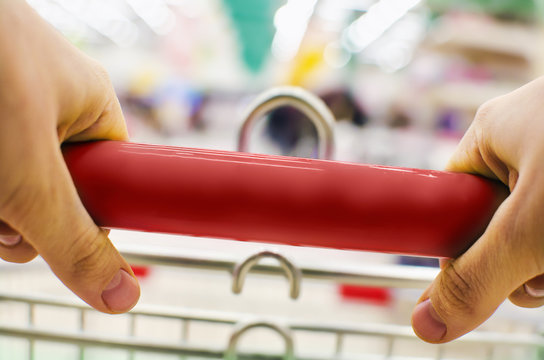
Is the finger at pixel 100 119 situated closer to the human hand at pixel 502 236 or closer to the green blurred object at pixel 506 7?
the human hand at pixel 502 236

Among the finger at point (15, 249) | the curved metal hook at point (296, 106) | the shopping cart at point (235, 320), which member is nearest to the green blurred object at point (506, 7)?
the shopping cart at point (235, 320)

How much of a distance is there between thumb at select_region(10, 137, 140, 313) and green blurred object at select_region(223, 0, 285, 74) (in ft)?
14.3

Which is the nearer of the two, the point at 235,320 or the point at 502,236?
the point at 502,236

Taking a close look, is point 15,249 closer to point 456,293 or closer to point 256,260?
point 256,260

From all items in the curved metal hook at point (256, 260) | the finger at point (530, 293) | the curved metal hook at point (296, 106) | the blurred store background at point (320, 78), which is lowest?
the finger at point (530, 293)

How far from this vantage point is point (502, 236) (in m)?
0.34

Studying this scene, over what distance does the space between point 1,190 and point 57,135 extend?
0.22ft

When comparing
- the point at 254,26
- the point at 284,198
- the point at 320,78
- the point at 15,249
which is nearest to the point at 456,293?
the point at 284,198

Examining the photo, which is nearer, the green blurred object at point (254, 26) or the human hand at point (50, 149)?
the human hand at point (50, 149)

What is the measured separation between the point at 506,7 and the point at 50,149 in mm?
4716

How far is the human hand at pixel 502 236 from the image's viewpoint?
333mm

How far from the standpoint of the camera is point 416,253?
0.38 meters

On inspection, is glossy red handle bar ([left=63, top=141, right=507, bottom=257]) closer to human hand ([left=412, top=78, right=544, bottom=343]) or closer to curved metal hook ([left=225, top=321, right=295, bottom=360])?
human hand ([left=412, top=78, right=544, bottom=343])

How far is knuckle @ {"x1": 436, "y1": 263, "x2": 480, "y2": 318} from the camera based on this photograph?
37 centimetres
